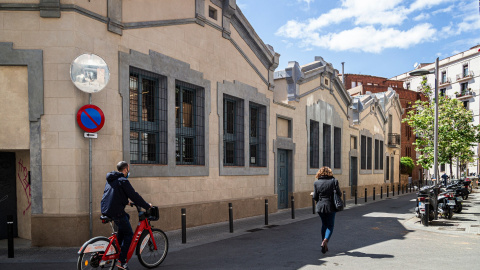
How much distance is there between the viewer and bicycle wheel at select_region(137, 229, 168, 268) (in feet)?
21.1

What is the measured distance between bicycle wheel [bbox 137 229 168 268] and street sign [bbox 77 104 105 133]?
10.6ft

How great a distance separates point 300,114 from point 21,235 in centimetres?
1324

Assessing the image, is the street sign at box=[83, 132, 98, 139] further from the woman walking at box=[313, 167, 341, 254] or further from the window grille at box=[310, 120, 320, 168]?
the window grille at box=[310, 120, 320, 168]

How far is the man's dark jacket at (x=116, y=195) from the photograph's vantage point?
19.5 ft

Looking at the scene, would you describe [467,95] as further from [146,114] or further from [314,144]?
[146,114]

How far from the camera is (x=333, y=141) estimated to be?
23172 mm

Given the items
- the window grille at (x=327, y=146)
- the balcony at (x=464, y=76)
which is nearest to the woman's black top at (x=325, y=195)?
the window grille at (x=327, y=146)

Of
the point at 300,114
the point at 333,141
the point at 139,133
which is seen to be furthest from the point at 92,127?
the point at 333,141

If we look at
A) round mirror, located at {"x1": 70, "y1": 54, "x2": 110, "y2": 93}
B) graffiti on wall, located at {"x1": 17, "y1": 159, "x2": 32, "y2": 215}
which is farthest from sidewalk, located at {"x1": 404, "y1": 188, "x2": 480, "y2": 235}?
graffiti on wall, located at {"x1": 17, "y1": 159, "x2": 32, "y2": 215}

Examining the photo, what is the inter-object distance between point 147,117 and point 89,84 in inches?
95.9

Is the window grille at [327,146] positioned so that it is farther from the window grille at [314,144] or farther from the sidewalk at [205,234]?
the sidewalk at [205,234]

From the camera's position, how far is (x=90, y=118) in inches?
337

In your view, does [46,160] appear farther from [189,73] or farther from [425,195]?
[425,195]

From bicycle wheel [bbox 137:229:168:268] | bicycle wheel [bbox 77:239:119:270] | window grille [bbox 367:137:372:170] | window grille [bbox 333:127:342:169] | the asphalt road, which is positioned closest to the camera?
bicycle wheel [bbox 77:239:119:270]
